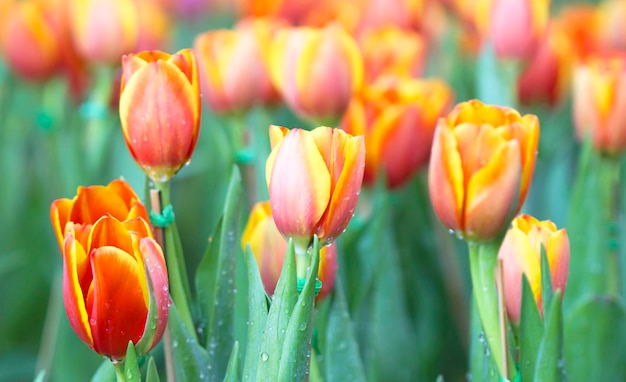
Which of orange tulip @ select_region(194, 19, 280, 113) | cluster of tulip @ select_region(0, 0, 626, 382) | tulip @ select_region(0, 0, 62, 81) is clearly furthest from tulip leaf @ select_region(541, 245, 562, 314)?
tulip @ select_region(0, 0, 62, 81)

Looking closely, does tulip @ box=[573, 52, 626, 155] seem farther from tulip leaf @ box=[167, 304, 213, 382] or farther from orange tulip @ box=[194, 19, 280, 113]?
tulip leaf @ box=[167, 304, 213, 382]

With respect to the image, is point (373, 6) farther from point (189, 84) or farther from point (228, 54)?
point (189, 84)

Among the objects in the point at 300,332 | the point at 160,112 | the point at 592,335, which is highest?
the point at 160,112

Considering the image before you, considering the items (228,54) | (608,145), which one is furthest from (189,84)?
(608,145)

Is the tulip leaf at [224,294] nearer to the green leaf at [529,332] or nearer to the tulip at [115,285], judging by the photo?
the tulip at [115,285]

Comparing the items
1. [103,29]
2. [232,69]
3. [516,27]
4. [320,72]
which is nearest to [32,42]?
[103,29]

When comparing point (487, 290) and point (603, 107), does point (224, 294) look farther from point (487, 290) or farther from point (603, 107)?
point (603, 107)
